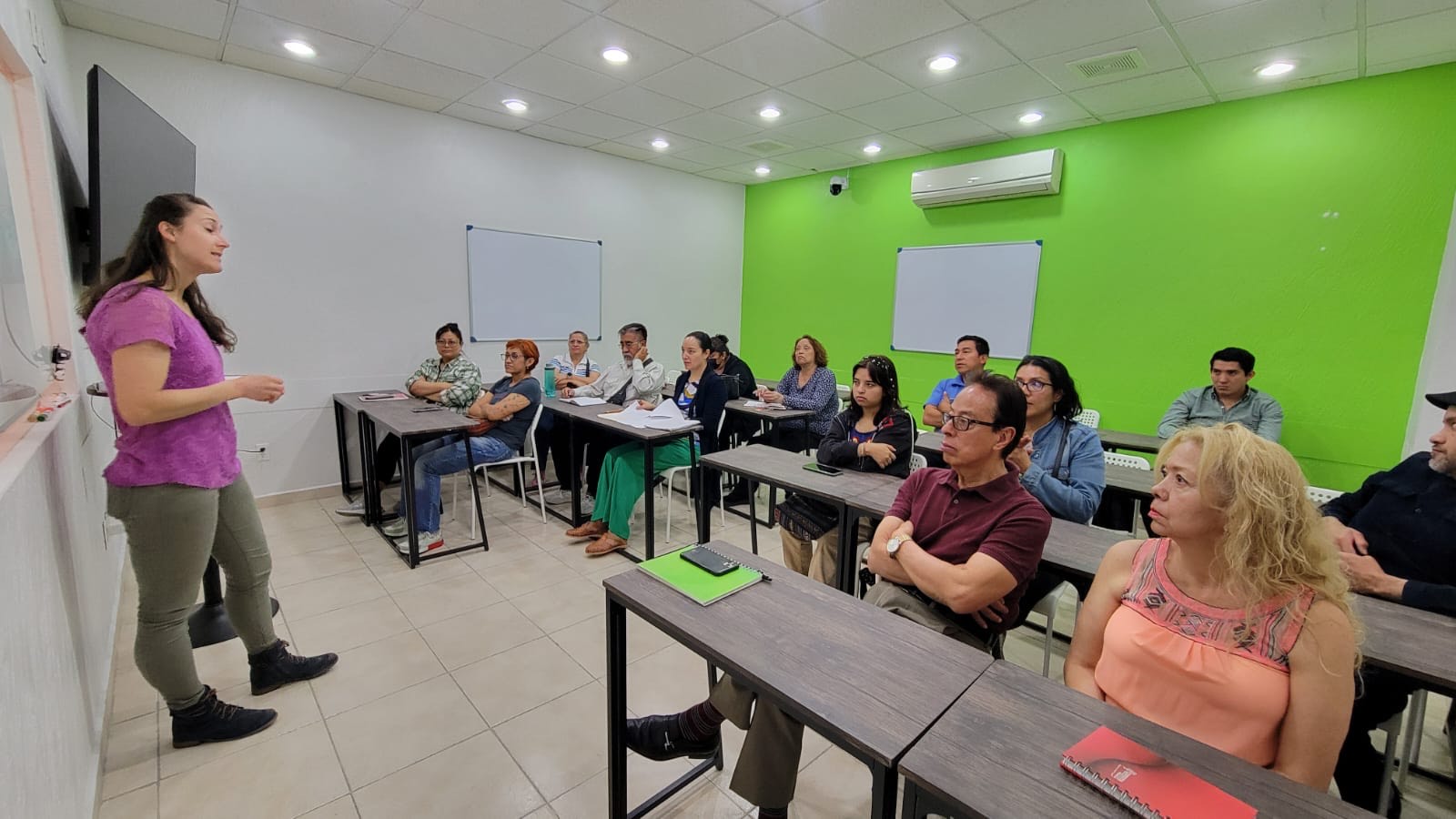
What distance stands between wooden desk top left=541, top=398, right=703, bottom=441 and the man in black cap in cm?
264

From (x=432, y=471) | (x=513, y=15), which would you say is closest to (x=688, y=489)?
(x=432, y=471)

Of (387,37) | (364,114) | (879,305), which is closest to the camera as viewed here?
(387,37)

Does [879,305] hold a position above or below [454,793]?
above

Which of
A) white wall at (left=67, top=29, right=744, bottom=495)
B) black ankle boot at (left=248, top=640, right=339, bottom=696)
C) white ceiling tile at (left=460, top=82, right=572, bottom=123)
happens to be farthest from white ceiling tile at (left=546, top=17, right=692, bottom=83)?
black ankle boot at (left=248, top=640, right=339, bottom=696)

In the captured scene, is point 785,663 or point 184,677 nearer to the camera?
point 785,663

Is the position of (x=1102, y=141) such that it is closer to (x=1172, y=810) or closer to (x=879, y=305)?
(x=879, y=305)

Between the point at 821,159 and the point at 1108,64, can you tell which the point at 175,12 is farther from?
the point at 1108,64

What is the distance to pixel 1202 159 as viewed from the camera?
3.98 meters

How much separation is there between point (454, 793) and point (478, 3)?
11.1 ft

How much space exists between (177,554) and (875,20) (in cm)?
355

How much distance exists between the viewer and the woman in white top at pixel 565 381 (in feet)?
15.0

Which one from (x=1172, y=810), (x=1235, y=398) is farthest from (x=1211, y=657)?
(x=1235, y=398)

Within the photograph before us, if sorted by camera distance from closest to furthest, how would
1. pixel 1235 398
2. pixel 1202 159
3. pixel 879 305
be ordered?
pixel 1235 398 < pixel 1202 159 < pixel 879 305

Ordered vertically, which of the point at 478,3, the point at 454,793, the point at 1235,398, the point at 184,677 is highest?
the point at 478,3
